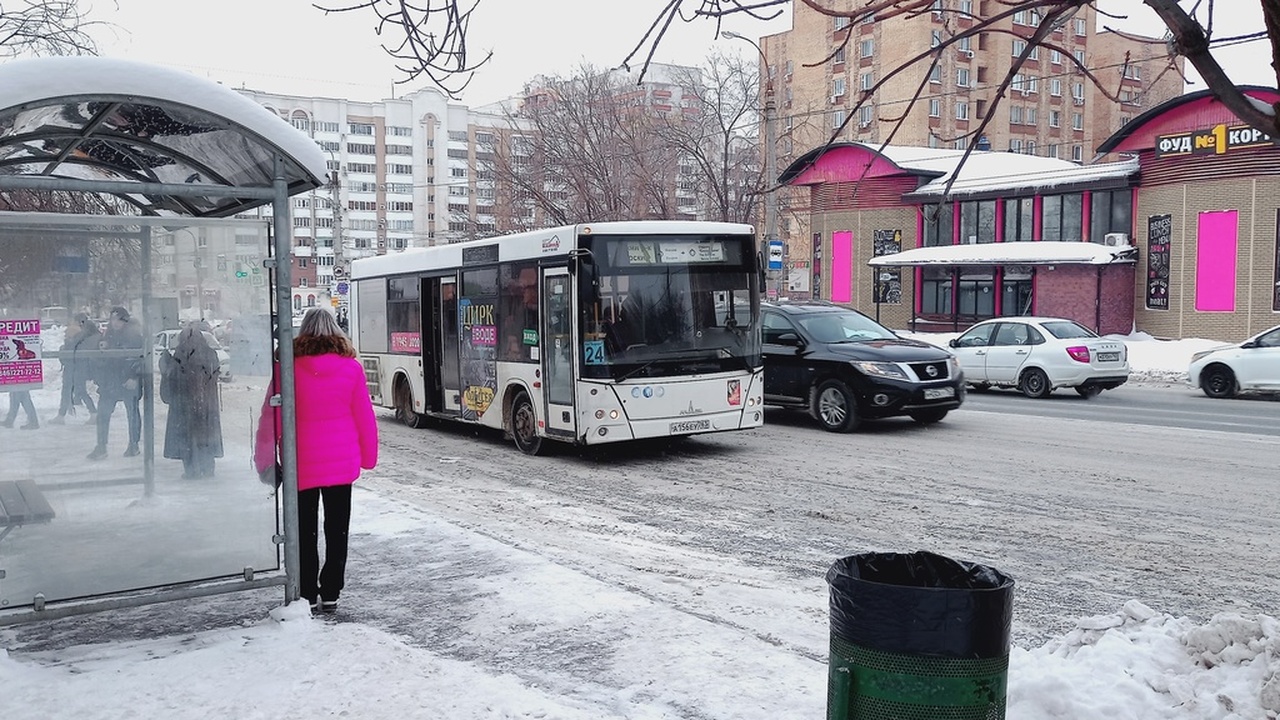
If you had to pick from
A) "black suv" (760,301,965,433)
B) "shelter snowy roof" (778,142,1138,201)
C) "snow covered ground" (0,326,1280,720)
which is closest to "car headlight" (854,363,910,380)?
"black suv" (760,301,965,433)

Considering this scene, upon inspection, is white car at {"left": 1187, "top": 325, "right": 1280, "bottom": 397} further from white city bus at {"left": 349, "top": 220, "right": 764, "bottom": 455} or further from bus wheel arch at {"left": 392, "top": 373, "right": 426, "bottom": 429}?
bus wheel arch at {"left": 392, "top": 373, "right": 426, "bottom": 429}

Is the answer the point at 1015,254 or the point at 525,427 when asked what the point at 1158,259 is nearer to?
the point at 1015,254

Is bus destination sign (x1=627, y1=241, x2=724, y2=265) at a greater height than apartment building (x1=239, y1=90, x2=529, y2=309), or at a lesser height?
lesser

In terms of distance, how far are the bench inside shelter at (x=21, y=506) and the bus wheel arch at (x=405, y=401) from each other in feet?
35.1

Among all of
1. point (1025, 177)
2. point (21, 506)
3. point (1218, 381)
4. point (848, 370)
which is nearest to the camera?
point (21, 506)

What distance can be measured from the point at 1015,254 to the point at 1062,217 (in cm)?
266

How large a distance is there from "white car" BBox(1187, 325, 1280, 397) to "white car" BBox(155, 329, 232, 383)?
1961 cm

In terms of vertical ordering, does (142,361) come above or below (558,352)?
above

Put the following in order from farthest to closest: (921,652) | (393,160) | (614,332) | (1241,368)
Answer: (393,160), (1241,368), (614,332), (921,652)

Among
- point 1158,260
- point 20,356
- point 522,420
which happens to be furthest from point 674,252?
point 1158,260

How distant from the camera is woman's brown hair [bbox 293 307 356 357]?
253 inches

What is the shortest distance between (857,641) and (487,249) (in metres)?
→ 11.1

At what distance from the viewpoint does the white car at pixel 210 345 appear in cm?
621

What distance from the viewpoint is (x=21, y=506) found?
18.7ft
